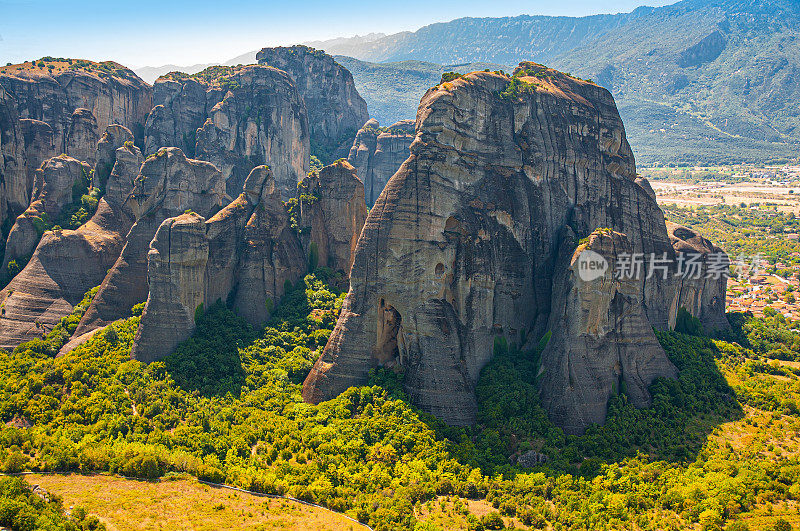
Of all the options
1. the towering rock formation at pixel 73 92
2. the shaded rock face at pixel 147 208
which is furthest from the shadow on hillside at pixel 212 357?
the towering rock formation at pixel 73 92

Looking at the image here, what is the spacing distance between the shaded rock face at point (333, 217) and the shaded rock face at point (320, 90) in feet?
152

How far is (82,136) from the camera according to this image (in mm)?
62281

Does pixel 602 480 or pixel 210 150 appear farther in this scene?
pixel 210 150

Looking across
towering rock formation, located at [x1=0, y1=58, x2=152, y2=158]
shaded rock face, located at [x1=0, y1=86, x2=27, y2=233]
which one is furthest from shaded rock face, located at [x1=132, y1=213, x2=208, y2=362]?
towering rock formation, located at [x1=0, y1=58, x2=152, y2=158]

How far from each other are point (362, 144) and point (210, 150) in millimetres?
33466

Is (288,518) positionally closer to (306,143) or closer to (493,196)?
(493,196)

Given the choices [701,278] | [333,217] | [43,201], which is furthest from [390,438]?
[43,201]

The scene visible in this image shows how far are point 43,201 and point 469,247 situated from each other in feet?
137

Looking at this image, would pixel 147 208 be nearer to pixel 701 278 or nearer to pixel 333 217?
pixel 333 217

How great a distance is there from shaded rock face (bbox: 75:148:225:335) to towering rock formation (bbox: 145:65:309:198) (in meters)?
21.4

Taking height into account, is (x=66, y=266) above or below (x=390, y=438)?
above

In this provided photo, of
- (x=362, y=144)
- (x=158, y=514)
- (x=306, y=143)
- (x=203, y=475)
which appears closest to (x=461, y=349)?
(x=203, y=475)

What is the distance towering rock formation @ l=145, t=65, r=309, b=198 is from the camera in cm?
7406

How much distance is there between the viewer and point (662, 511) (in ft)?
98.1
